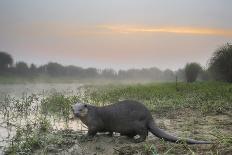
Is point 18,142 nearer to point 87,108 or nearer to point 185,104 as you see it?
point 87,108

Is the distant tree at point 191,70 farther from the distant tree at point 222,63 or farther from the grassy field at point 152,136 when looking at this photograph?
the grassy field at point 152,136

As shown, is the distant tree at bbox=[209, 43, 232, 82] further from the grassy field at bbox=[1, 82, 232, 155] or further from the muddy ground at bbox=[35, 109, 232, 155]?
the muddy ground at bbox=[35, 109, 232, 155]

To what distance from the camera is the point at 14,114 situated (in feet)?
46.2

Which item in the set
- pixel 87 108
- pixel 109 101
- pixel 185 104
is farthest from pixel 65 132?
pixel 109 101

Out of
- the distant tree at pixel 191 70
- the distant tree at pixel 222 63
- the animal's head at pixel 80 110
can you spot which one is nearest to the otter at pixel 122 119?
the animal's head at pixel 80 110

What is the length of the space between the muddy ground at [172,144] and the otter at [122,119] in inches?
6.6

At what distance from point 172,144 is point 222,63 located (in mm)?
26980

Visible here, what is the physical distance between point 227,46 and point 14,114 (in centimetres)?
2374

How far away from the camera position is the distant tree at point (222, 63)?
33.8 meters

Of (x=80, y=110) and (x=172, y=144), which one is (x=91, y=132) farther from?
(x=172, y=144)

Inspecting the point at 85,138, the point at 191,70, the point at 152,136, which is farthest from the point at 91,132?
the point at 191,70

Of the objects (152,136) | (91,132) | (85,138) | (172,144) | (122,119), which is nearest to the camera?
(172,144)

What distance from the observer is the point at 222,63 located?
34094 mm

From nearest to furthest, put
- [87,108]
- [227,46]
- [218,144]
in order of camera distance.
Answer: [218,144] → [87,108] → [227,46]
